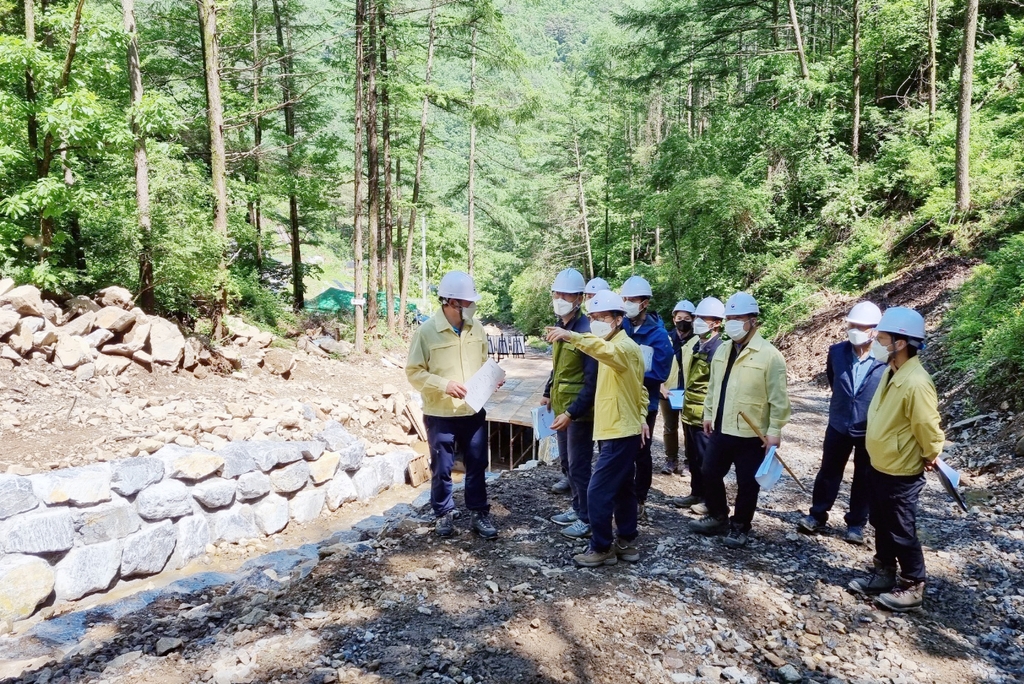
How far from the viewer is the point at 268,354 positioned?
34.6 ft

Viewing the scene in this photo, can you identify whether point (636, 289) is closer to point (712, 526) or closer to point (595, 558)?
point (712, 526)

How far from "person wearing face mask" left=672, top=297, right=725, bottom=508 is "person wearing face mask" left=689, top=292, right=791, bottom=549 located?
681 mm

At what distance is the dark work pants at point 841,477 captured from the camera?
4.41m

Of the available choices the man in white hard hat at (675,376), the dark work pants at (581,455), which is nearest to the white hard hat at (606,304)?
the dark work pants at (581,455)

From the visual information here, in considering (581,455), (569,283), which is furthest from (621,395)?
(569,283)

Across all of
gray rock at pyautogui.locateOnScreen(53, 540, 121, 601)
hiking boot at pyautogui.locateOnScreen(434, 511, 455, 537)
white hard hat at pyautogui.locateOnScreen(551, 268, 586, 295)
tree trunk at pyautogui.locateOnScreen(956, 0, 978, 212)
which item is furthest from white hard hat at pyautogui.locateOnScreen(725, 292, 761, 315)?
tree trunk at pyautogui.locateOnScreen(956, 0, 978, 212)

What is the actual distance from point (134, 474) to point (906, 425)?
20.7ft

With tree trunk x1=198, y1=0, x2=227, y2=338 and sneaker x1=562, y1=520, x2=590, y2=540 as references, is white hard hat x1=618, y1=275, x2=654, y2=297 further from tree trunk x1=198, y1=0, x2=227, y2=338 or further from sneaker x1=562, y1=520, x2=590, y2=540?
tree trunk x1=198, y1=0, x2=227, y2=338

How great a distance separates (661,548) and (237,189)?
13.1m

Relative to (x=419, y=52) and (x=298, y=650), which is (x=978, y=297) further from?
(x=419, y=52)

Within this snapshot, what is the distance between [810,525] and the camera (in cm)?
474

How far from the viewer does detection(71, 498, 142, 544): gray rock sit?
16.7 feet

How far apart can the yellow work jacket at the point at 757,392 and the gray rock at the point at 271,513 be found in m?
4.96

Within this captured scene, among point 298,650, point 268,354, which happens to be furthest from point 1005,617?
point 268,354
